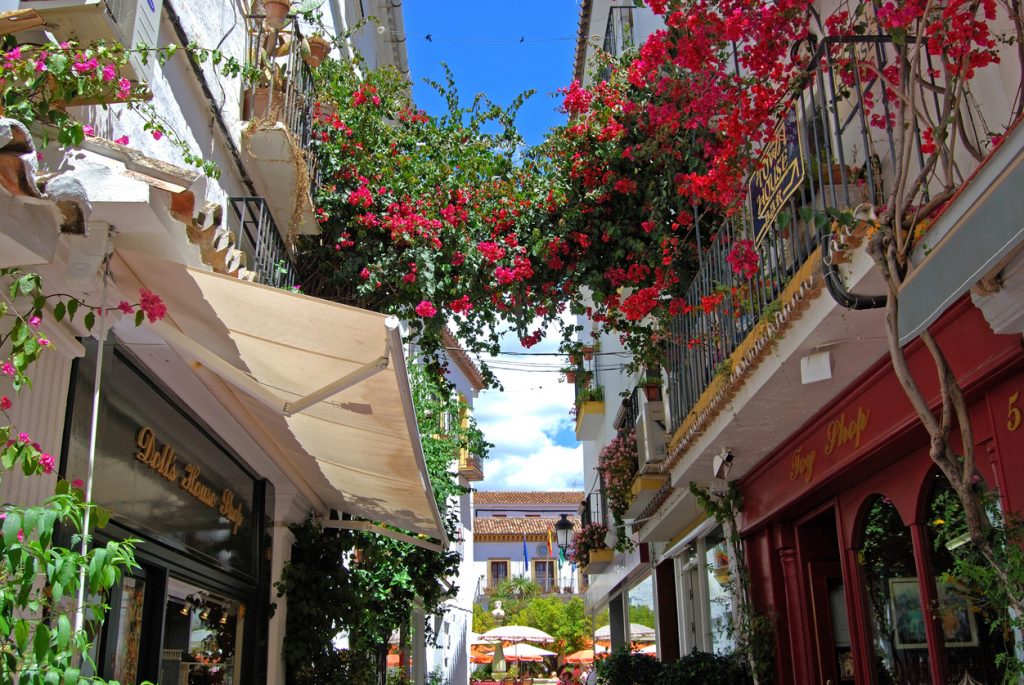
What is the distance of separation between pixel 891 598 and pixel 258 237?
215 inches

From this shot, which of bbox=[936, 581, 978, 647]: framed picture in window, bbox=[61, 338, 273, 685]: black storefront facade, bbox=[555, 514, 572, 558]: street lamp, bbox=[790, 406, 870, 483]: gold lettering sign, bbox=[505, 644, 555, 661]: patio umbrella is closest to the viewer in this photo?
bbox=[61, 338, 273, 685]: black storefront facade

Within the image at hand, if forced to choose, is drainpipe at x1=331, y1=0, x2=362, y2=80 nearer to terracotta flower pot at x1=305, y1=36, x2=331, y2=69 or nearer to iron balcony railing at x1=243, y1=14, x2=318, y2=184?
terracotta flower pot at x1=305, y1=36, x2=331, y2=69

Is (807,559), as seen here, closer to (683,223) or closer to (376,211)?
(683,223)

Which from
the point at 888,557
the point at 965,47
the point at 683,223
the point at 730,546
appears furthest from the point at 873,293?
the point at 730,546

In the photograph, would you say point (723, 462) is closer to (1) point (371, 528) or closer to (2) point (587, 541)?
(1) point (371, 528)

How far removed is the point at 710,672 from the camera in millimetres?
9180

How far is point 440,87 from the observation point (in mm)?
9797

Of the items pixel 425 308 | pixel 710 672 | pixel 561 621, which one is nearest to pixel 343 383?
pixel 425 308

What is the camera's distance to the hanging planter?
7641 mm

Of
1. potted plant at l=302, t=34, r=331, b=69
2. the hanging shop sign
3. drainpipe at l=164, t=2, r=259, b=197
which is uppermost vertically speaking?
potted plant at l=302, t=34, r=331, b=69

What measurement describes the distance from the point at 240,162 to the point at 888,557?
5675mm

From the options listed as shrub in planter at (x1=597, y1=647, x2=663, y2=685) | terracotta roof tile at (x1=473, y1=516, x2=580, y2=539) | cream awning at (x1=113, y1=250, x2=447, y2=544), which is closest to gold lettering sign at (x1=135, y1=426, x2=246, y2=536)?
cream awning at (x1=113, y1=250, x2=447, y2=544)

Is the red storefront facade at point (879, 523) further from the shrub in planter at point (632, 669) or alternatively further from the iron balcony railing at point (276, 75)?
the iron balcony railing at point (276, 75)

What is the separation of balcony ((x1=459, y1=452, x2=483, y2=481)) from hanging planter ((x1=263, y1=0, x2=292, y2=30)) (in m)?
22.7
